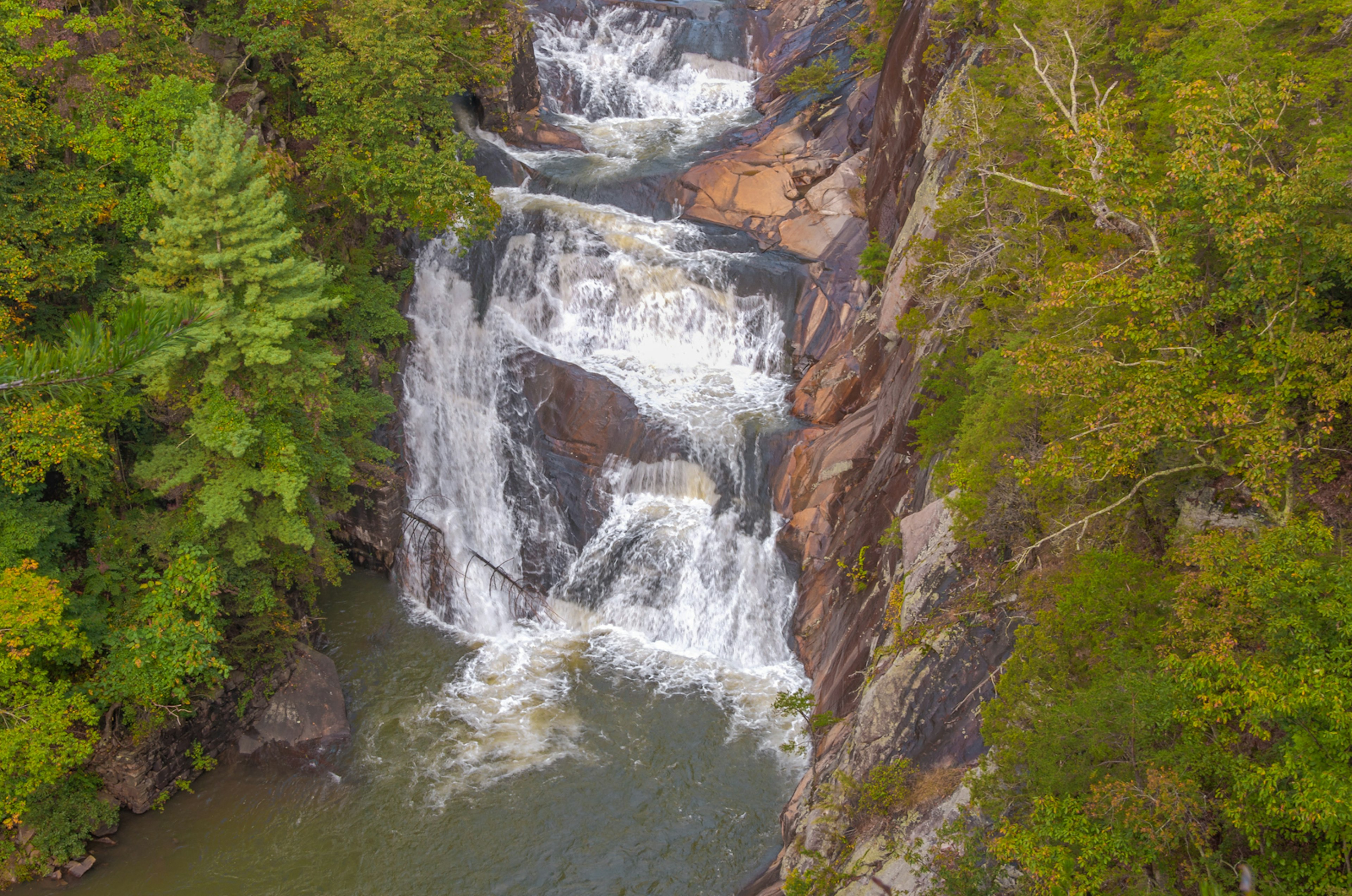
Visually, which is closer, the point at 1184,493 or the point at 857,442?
the point at 1184,493

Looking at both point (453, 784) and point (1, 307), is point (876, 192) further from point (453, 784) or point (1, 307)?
point (1, 307)

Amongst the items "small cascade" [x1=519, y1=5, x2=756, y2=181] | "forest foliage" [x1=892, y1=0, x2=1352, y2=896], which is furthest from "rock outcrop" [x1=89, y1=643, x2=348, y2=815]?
"small cascade" [x1=519, y1=5, x2=756, y2=181]

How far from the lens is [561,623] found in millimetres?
21516

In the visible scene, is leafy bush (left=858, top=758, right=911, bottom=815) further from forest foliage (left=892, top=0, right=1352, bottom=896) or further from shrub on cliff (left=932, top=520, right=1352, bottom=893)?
shrub on cliff (left=932, top=520, right=1352, bottom=893)

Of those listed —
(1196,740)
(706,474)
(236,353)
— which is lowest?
(706,474)

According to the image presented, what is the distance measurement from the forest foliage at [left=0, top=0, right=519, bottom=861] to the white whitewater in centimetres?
367

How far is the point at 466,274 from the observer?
2388cm

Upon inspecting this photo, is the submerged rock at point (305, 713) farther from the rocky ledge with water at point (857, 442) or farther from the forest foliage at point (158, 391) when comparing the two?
the rocky ledge with water at point (857, 442)

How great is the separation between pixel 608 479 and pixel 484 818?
9.07 meters

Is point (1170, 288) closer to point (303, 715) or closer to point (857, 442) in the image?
point (857, 442)

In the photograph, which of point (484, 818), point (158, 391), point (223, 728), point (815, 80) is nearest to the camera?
point (158, 391)

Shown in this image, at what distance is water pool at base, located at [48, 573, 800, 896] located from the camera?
15070 mm

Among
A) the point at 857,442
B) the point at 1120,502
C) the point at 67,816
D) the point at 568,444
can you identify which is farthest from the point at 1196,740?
the point at 67,816

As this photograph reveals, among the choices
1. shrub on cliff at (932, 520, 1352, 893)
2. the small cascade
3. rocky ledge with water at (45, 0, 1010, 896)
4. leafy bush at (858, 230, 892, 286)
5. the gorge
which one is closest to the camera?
shrub on cliff at (932, 520, 1352, 893)
